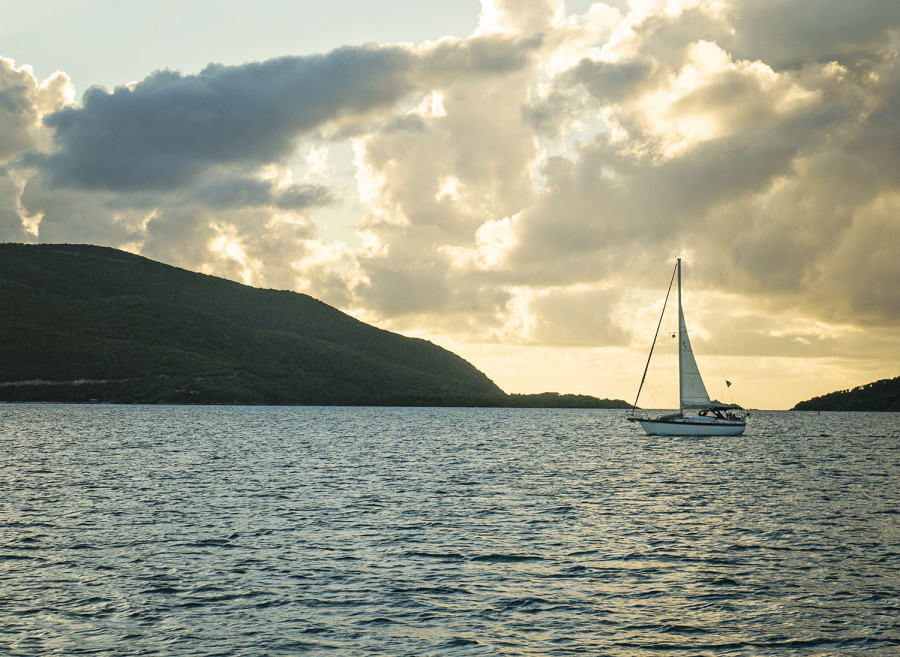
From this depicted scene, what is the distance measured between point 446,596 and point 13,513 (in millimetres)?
29092

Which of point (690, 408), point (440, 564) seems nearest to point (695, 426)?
point (690, 408)

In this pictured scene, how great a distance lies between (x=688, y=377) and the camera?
397ft

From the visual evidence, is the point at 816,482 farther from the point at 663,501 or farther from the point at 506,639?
the point at 506,639

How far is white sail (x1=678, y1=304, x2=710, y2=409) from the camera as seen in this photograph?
4724 inches

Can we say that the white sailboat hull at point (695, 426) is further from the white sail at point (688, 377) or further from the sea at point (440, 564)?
the sea at point (440, 564)

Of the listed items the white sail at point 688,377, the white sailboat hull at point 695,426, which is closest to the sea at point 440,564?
the white sail at point 688,377

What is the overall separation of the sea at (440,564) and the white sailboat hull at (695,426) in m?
54.7

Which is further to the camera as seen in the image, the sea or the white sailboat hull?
the white sailboat hull

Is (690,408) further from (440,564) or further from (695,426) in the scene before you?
(440,564)

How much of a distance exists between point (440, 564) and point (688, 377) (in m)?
95.1

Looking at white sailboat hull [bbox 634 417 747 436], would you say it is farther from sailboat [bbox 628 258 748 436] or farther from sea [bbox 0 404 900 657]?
sea [bbox 0 404 900 657]

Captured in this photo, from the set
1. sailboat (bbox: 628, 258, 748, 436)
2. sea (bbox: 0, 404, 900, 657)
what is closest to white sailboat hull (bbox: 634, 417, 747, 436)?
sailboat (bbox: 628, 258, 748, 436)

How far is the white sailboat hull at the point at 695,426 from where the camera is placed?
416ft

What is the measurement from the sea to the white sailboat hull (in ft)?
179
